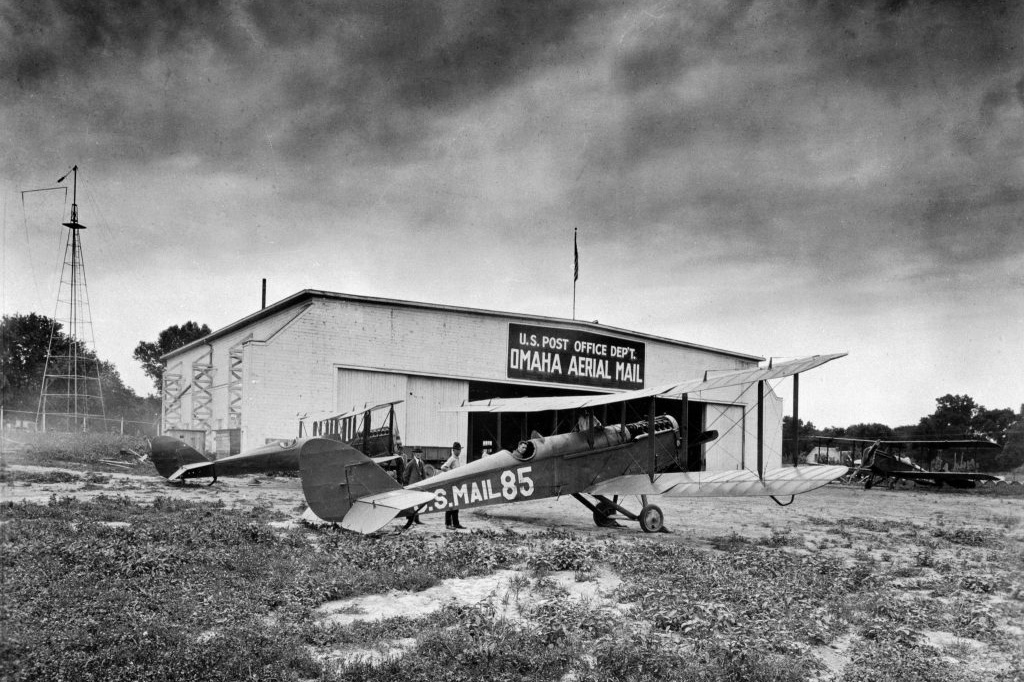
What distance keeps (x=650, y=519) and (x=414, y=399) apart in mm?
17168

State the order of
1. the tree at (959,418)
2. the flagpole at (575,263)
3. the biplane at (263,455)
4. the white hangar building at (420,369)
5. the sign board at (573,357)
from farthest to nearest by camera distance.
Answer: the tree at (959,418) < the flagpole at (575,263) < the sign board at (573,357) < the white hangar building at (420,369) < the biplane at (263,455)

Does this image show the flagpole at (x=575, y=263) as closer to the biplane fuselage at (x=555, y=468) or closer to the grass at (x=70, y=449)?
the biplane fuselage at (x=555, y=468)

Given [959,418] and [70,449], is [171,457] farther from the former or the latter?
[959,418]

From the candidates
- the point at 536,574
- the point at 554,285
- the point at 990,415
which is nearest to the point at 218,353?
the point at 554,285

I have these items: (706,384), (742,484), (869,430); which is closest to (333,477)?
(706,384)

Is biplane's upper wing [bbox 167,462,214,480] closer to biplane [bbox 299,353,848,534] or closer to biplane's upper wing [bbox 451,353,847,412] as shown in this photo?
biplane's upper wing [bbox 451,353,847,412]

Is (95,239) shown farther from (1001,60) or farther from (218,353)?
(218,353)

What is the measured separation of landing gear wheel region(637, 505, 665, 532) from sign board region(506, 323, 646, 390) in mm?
18008

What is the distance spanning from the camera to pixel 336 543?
949 cm

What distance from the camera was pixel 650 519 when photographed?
12.7 meters

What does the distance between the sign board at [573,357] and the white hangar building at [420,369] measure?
48 millimetres

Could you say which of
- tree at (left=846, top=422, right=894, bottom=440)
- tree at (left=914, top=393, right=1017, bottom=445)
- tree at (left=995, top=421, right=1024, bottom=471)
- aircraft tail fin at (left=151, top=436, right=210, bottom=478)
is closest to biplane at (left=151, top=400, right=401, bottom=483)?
aircraft tail fin at (left=151, top=436, right=210, bottom=478)

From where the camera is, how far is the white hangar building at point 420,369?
2609 cm

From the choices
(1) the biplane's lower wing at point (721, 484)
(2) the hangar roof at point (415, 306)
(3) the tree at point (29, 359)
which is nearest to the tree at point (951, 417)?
(2) the hangar roof at point (415, 306)
